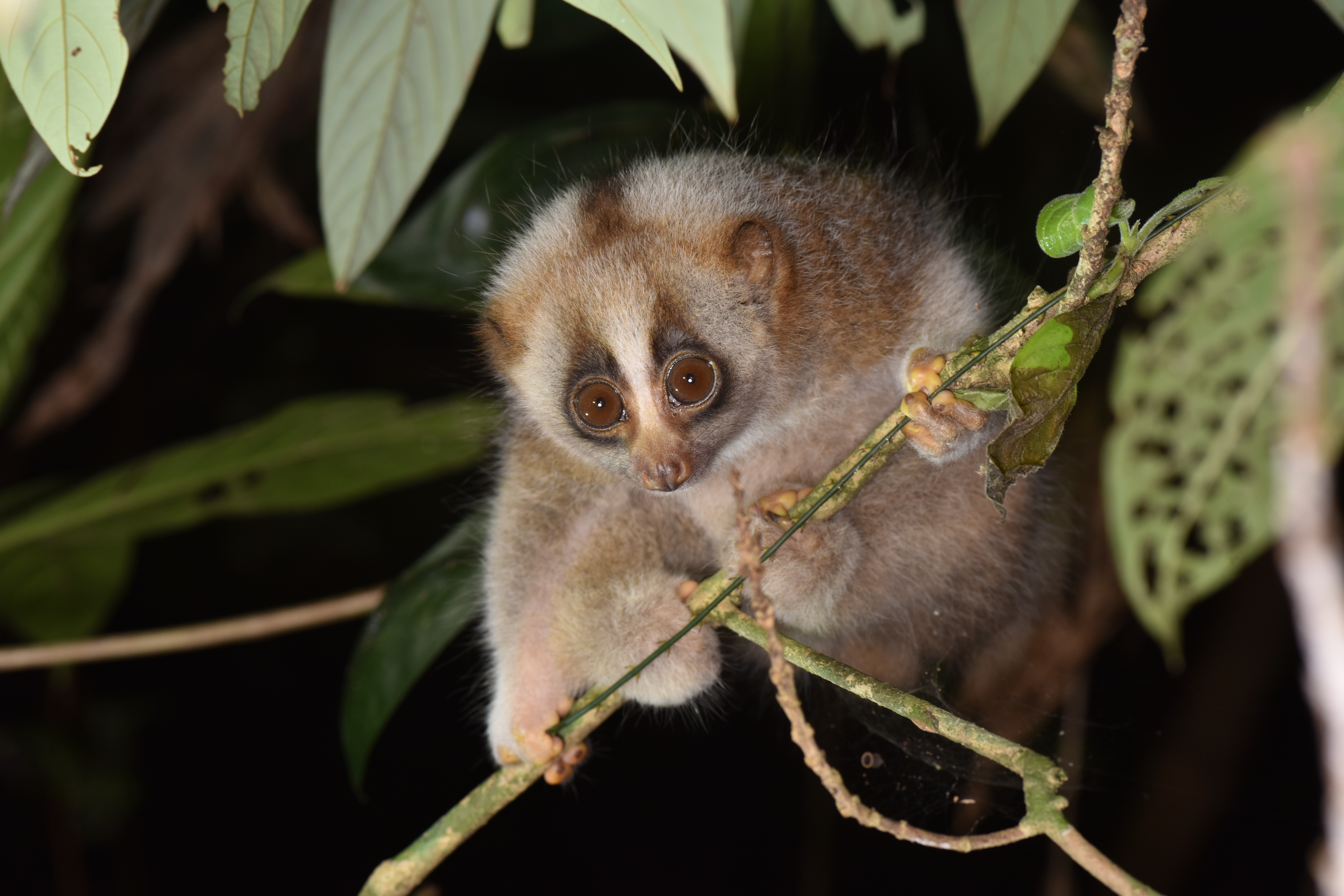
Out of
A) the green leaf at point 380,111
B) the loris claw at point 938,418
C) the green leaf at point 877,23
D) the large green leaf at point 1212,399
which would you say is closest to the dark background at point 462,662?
the green leaf at point 877,23

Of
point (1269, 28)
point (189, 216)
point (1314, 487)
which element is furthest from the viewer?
point (1269, 28)

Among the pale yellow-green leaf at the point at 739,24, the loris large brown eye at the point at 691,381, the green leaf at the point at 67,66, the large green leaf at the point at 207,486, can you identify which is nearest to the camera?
the green leaf at the point at 67,66

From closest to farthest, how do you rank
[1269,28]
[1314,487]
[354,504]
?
[1314,487]
[1269,28]
[354,504]

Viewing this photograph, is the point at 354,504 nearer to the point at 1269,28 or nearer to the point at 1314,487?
the point at 1269,28

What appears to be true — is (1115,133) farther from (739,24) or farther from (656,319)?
(739,24)

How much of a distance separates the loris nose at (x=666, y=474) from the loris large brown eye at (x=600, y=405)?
0.40 ft

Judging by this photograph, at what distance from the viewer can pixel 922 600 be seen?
1804 millimetres

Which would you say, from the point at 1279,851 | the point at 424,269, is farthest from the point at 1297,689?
the point at 424,269

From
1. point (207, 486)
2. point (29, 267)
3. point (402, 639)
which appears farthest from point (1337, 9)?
point (207, 486)

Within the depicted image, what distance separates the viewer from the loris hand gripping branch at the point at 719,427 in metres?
1.64

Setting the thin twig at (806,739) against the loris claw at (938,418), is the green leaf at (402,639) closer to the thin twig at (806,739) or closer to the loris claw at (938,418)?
the loris claw at (938,418)

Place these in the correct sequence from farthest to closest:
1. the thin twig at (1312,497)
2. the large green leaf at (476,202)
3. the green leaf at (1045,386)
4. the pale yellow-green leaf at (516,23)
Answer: the large green leaf at (476,202) → the pale yellow-green leaf at (516,23) → the green leaf at (1045,386) → the thin twig at (1312,497)

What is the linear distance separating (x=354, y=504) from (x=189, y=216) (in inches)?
59.4

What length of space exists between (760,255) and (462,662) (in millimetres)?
2043
